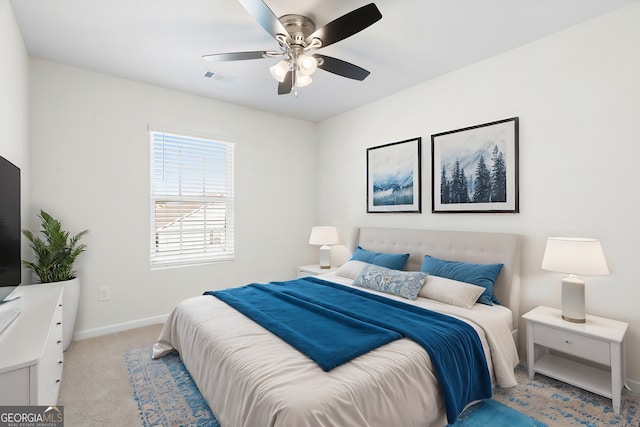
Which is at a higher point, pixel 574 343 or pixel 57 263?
pixel 57 263

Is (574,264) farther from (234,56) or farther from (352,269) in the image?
(234,56)

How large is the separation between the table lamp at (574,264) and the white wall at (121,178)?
3.30 meters

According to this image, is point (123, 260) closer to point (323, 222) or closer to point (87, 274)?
point (87, 274)

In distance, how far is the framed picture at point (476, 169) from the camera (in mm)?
2771

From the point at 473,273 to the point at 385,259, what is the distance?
2.96 feet

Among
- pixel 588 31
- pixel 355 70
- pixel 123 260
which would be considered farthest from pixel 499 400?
pixel 123 260

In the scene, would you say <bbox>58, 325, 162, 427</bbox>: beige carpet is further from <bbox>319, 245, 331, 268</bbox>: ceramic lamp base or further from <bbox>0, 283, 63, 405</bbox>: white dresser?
<bbox>319, 245, 331, 268</bbox>: ceramic lamp base

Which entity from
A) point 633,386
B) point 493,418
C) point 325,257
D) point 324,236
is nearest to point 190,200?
point 324,236

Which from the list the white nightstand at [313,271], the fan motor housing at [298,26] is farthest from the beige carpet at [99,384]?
the fan motor housing at [298,26]

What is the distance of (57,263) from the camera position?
2812 millimetres

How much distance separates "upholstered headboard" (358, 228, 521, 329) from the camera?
264 centimetres

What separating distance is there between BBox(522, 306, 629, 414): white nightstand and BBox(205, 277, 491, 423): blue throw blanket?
0.63 m

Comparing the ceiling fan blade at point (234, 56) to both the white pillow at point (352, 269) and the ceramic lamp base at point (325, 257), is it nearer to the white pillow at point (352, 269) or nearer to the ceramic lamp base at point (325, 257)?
the white pillow at point (352, 269)

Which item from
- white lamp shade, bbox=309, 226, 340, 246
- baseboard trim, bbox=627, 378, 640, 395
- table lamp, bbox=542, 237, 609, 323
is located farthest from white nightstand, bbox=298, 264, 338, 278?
baseboard trim, bbox=627, 378, 640, 395
